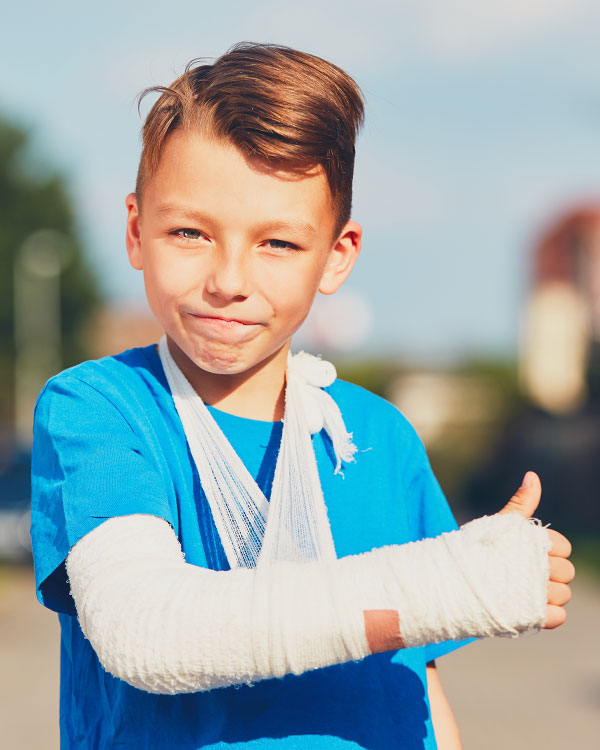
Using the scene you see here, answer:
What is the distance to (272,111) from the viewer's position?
153cm

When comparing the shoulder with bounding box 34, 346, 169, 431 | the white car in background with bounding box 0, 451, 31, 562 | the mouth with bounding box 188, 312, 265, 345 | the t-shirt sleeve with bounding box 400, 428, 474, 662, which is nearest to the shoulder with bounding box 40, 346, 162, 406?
the shoulder with bounding box 34, 346, 169, 431

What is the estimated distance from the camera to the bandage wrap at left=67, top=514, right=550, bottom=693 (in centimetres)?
128

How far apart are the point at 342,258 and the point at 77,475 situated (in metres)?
0.60

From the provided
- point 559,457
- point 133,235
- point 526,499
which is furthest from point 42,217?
point 526,499

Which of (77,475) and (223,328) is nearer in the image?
(77,475)

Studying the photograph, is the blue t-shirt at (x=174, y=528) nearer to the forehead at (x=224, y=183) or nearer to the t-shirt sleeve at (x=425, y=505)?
the t-shirt sleeve at (x=425, y=505)

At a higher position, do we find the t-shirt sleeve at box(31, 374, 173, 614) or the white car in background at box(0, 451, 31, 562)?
the white car in background at box(0, 451, 31, 562)

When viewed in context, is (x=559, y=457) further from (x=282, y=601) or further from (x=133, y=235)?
(x=282, y=601)

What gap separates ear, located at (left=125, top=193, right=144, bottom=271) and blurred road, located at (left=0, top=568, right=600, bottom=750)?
4.19m

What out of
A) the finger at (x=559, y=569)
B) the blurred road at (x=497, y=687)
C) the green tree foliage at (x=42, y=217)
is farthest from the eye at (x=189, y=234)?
the green tree foliage at (x=42, y=217)

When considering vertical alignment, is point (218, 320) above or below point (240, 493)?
above

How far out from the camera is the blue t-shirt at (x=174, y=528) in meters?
1.41

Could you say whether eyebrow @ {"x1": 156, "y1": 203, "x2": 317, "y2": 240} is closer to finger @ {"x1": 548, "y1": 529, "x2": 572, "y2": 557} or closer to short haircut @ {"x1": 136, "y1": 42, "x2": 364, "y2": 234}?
short haircut @ {"x1": 136, "y1": 42, "x2": 364, "y2": 234}

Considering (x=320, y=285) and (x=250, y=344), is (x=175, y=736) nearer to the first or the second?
(x=250, y=344)
